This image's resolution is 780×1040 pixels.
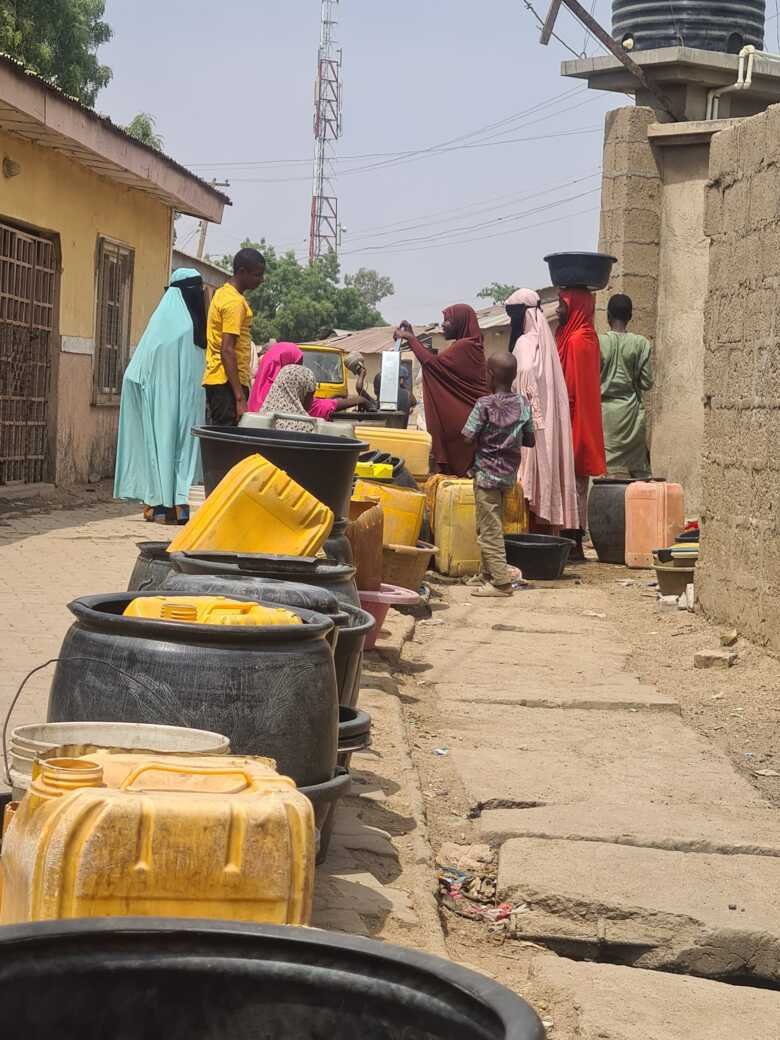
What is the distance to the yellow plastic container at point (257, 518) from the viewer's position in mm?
4656

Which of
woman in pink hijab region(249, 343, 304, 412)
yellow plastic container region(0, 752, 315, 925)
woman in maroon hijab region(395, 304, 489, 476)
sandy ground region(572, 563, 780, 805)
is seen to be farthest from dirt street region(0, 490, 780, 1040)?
woman in maroon hijab region(395, 304, 489, 476)

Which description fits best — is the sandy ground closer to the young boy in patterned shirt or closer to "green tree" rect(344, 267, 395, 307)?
the young boy in patterned shirt

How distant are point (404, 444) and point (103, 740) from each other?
308 inches

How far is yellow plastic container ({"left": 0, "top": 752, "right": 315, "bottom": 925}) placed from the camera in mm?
2145

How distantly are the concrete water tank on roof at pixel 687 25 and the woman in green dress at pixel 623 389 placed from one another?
10.5 ft

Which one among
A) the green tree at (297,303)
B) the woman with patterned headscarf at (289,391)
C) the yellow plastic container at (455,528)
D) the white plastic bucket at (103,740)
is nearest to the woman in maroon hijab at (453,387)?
the yellow plastic container at (455,528)

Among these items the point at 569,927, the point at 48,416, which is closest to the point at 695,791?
the point at 569,927

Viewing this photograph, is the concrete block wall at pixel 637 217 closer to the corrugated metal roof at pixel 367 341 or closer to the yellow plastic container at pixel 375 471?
the yellow plastic container at pixel 375 471

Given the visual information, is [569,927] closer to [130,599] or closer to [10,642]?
Answer: [130,599]

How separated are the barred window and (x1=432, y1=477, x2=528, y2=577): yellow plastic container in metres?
5.28

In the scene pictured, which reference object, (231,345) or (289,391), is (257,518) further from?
(231,345)

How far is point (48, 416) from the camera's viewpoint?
43.7 feet

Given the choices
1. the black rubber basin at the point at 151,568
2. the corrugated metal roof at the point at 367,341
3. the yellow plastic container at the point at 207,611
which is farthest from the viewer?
the corrugated metal roof at the point at 367,341

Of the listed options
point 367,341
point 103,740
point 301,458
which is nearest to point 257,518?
point 301,458
